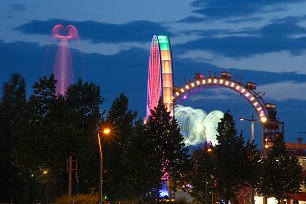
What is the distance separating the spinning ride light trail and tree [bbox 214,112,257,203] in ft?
80.2

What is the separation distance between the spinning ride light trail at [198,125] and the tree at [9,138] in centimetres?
2564

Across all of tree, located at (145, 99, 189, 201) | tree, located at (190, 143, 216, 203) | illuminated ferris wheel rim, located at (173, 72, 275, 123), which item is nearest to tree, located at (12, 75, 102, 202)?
tree, located at (145, 99, 189, 201)

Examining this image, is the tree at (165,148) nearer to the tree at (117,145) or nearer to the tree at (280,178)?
the tree at (117,145)

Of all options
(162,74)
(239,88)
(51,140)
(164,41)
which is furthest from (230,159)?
(239,88)

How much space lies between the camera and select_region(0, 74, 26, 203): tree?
246 feet

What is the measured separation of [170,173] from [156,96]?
96.1 feet

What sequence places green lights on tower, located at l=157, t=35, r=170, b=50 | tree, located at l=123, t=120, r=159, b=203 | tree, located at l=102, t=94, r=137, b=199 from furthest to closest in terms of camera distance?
green lights on tower, located at l=157, t=35, r=170, b=50
tree, located at l=102, t=94, r=137, b=199
tree, located at l=123, t=120, r=159, b=203

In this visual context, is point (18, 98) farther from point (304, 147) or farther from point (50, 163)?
point (304, 147)

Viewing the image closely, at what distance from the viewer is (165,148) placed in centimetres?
6378

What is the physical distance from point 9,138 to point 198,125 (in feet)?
105

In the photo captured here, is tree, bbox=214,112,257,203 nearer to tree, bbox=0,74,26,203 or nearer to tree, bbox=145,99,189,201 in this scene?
tree, bbox=145,99,189,201

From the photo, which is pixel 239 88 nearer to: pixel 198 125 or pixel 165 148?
pixel 198 125

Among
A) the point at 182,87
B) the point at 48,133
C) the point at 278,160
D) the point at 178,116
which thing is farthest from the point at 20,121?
the point at 182,87

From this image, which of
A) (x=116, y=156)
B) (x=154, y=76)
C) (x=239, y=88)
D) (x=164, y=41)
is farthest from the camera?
(x=239, y=88)
